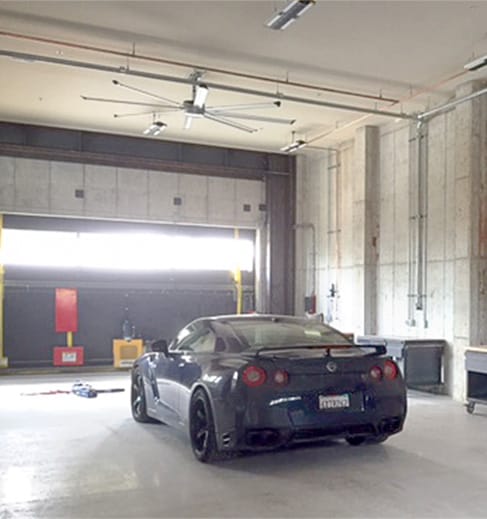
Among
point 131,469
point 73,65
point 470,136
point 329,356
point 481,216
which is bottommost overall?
point 131,469

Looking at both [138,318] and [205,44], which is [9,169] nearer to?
[138,318]

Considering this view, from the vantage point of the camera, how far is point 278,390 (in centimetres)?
443

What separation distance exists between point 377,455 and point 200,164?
8.42 meters

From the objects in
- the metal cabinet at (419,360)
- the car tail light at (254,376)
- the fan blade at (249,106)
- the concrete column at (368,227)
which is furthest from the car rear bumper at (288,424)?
the concrete column at (368,227)

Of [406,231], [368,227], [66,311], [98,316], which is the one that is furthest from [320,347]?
[98,316]

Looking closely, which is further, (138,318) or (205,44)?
(138,318)

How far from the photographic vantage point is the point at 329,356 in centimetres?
470

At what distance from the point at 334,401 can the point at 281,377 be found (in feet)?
1.52

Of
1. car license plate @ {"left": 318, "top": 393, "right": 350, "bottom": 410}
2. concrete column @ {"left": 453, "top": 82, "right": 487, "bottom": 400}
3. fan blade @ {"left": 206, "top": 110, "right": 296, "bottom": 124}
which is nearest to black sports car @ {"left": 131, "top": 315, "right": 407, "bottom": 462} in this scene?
car license plate @ {"left": 318, "top": 393, "right": 350, "bottom": 410}

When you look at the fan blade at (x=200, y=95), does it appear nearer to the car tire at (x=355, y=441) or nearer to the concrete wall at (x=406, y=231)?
the concrete wall at (x=406, y=231)

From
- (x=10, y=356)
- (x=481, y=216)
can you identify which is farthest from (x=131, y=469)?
(x=10, y=356)

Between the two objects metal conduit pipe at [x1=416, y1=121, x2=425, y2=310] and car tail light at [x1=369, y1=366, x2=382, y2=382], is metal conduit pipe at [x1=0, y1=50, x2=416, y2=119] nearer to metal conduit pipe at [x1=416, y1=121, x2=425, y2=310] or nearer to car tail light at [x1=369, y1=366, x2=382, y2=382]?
metal conduit pipe at [x1=416, y1=121, x2=425, y2=310]

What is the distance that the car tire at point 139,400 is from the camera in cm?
632

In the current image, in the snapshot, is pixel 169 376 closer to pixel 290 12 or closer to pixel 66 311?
pixel 290 12
